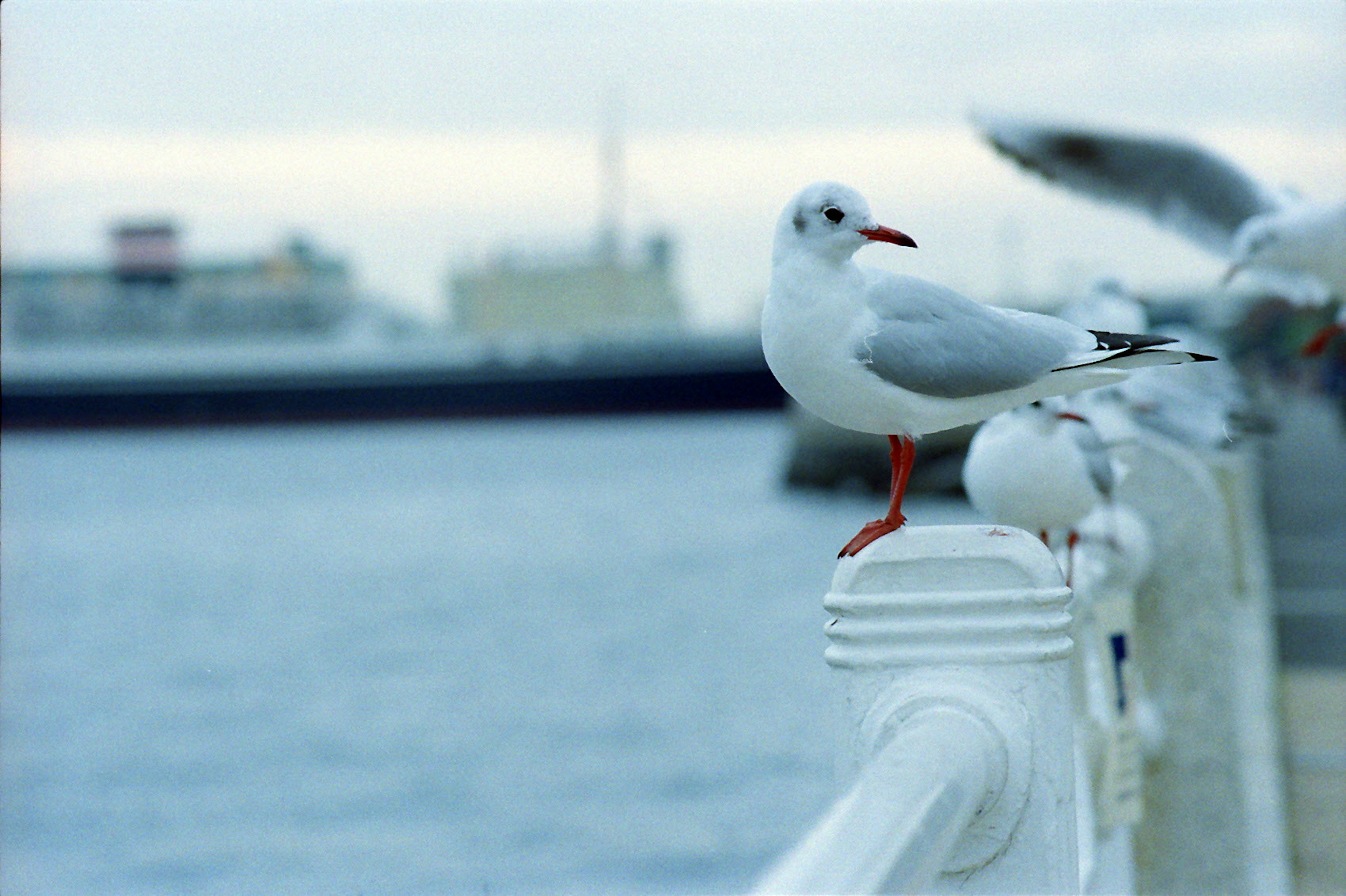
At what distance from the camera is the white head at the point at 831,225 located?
1.46 metres

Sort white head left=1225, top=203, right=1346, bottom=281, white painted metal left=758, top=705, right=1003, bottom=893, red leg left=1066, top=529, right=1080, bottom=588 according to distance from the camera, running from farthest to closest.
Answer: white head left=1225, top=203, right=1346, bottom=281 < red leg left=1066, top=529, right=1080, bottom=588 < white painted metal left=758, top=705, right=1003, bottom=893

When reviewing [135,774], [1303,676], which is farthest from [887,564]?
[135,774]

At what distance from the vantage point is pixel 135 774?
12414 mm

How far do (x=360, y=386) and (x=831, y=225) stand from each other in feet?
171

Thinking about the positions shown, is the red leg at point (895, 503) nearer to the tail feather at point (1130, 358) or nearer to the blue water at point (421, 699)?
the tail feather at point (1130, 358)

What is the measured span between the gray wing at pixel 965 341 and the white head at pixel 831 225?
0.07 m

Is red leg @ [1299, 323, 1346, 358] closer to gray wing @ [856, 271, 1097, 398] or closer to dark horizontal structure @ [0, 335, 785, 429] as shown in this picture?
gray wing @ [856, 271, 1097, 398]

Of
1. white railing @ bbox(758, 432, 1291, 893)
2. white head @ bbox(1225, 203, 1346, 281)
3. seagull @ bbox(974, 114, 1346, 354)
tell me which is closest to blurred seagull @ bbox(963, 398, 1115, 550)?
white railing @ bbox(758, 432, 1291, 893)

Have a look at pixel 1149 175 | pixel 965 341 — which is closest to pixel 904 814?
pixel 965 341

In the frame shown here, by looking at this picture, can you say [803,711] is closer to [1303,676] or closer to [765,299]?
[1303,676]

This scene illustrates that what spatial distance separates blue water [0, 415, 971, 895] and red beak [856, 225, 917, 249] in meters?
0.96

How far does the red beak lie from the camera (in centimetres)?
147

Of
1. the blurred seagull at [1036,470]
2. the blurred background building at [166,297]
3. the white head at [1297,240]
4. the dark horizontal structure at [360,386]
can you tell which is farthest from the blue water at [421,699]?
the blurred background building at [166,297]

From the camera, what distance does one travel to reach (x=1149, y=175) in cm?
372
